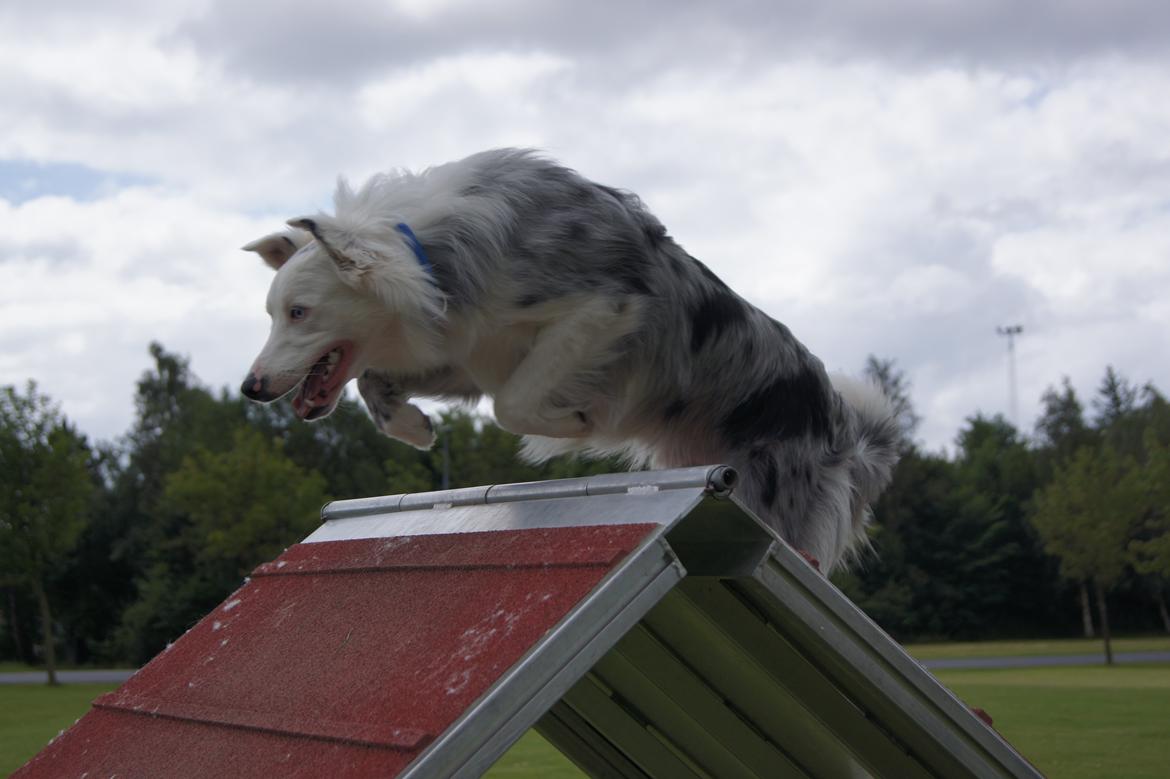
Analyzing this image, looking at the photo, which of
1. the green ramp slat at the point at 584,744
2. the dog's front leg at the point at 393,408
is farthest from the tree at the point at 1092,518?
the dog's front leg at the point at 393,408

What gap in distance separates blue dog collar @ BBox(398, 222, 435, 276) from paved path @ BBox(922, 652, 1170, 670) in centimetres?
2576

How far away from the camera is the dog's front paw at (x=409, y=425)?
4422mm

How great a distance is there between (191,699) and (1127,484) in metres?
32.6

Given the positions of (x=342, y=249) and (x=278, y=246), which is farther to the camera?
(x=278, y=246)

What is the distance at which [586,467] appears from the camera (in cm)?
3697

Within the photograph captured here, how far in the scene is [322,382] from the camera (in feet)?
13.3

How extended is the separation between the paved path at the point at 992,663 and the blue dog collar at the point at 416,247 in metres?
26.1

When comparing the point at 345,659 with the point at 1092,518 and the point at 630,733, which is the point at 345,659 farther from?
the point at 1092,518

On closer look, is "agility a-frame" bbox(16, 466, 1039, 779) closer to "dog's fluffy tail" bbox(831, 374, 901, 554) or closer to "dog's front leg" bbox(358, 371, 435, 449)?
"dog's front leg" bbox(358, 371, 435, 449)

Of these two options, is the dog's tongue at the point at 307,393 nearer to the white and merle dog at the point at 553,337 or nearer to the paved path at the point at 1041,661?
the white and merle dog at the point at 553,337

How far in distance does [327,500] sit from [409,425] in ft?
111

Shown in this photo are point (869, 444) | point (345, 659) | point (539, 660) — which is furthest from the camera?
point (869, 444)

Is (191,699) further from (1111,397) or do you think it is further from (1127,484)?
(1111,397)

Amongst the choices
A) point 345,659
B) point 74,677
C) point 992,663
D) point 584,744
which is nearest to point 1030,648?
point 992,663
